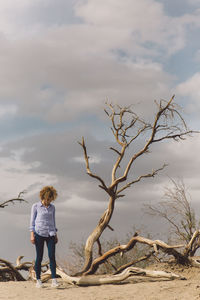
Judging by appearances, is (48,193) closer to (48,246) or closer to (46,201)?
(46,201)

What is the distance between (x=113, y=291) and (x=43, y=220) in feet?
6.47

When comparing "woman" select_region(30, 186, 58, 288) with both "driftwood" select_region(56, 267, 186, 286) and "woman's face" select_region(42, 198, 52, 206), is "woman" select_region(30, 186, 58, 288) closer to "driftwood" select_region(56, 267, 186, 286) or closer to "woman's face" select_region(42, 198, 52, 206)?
"woman's face" select_region(42, 198, 52, 206)

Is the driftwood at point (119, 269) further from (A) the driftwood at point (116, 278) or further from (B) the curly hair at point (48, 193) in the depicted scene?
(B) the curly hair at point (48, 193)

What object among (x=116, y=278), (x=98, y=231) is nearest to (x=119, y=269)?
(x=98, y=231)

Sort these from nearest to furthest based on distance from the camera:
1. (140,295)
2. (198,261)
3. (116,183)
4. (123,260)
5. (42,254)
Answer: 1. (140,295)
2. (42,254)
3. (198,261)
4. (116,183)
5. (123,260)

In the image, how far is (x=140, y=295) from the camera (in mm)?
8102

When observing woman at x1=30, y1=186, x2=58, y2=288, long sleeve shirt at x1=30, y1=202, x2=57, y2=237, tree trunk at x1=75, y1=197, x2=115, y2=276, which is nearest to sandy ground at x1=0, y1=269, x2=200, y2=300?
woman at x1=30, y1=186, x2=58, y2=288

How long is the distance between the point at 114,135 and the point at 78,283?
226 inches

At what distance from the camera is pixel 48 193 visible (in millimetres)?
8969

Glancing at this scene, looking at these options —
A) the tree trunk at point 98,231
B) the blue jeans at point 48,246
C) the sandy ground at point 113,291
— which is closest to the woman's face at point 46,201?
the blue jeans at point 48,246

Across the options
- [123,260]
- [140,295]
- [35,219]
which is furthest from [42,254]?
[123,260]

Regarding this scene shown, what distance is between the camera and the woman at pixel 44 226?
8.90m

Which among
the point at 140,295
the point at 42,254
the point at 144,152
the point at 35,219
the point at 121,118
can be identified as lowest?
the point at 140,295

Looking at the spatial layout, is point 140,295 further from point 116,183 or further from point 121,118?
point 121,118
